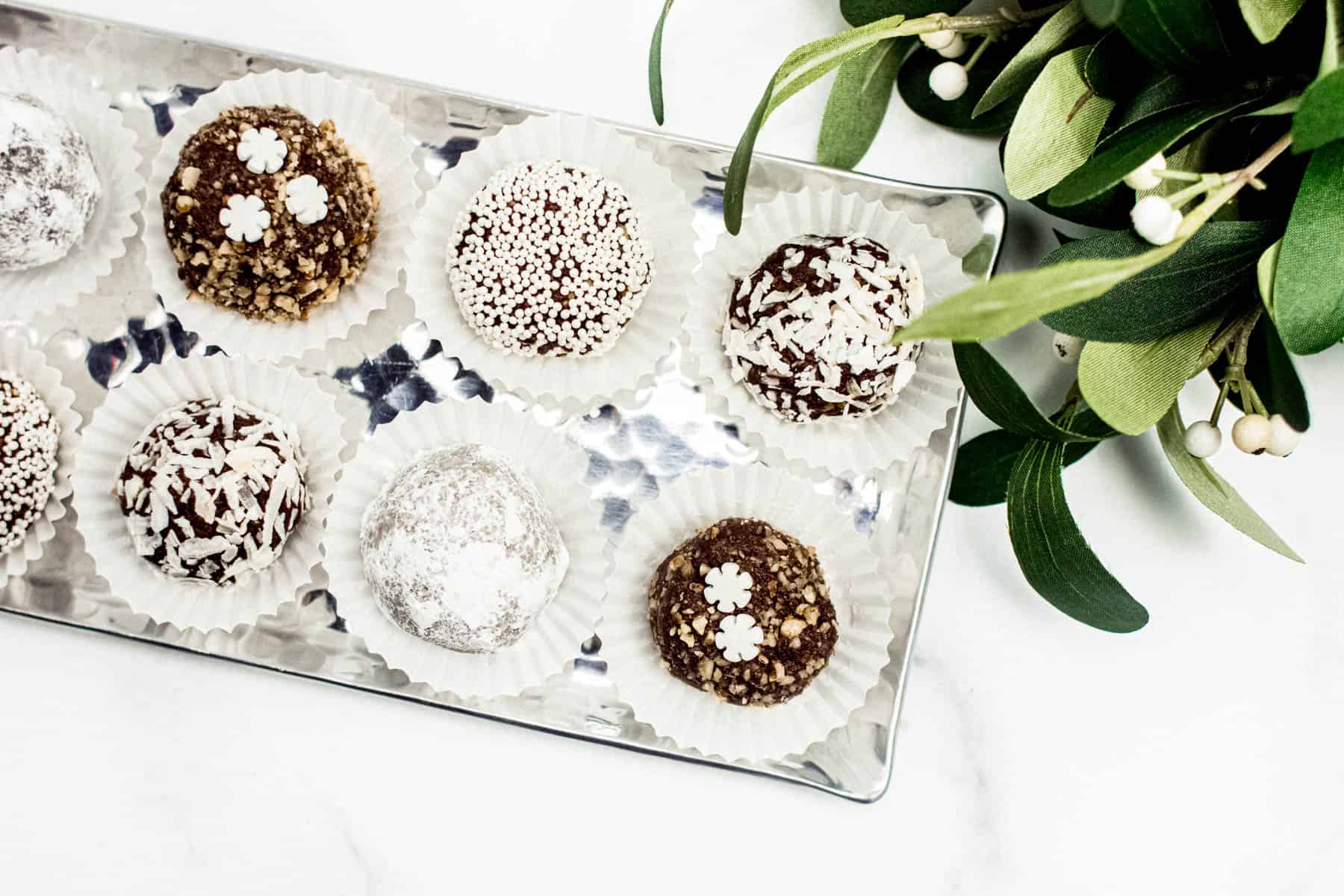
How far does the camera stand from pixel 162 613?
1.52 meters

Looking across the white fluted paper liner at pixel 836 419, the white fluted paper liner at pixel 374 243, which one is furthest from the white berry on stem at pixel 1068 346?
the white fluted paper liner at pixel 374 243

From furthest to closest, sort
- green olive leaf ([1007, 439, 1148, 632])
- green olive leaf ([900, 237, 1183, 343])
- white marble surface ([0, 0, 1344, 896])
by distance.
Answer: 1. white marble surface ([0, 0, 1344, 896])
2. green olive leaf ([1007, 439, 1148, 632])
3. green olive leaf ([900, 237, 1183, 343])

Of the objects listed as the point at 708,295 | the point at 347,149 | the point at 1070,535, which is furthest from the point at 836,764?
the point at 347,149

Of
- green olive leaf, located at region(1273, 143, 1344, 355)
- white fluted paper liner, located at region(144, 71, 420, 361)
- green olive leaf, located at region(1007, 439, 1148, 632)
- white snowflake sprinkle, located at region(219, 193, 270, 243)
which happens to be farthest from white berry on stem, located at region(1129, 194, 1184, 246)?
white snowflake sprinkle, located at region(219, 193, 270, 243)

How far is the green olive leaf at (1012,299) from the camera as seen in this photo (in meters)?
0.78

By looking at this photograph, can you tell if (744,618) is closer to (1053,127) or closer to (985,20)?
(1053,127)

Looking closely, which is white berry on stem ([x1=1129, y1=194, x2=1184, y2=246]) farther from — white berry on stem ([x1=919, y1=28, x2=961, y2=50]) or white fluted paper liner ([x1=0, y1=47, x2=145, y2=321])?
white fluted paper liner ([x1=0, y1=47, x2=145, y2=321])

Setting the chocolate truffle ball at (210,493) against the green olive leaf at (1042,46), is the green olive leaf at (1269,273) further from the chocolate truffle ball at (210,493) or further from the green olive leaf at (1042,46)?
the chocolate truffle ball at (210,493)

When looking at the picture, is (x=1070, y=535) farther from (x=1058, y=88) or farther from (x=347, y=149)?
(x=347, y=149)

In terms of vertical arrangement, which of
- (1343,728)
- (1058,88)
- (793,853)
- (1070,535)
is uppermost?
(1058,88)

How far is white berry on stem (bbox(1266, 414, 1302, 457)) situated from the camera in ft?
4.25

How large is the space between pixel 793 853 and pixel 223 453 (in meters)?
1.10

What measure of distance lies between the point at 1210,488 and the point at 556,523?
3.15 feet

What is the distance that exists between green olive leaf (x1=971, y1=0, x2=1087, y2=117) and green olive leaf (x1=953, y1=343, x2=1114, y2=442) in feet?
1.23
